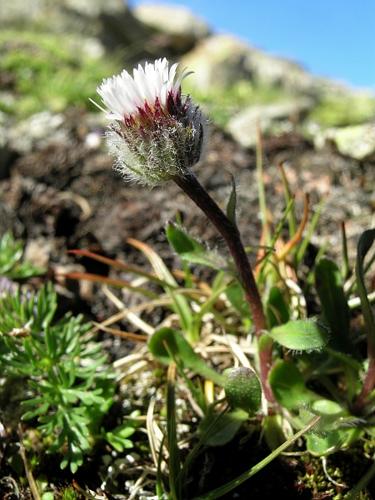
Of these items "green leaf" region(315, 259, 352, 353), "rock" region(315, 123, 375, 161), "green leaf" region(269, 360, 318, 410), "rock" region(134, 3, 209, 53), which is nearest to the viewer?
"green leaf" region(269, 360, 318, 410)

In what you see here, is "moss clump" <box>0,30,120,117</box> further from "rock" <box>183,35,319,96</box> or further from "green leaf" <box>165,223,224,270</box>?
"rock" <box>183,35,319,96</box>

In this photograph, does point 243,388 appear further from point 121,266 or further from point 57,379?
point 121,266

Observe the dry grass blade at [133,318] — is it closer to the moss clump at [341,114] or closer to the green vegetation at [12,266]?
the green vegetation at [12,266]

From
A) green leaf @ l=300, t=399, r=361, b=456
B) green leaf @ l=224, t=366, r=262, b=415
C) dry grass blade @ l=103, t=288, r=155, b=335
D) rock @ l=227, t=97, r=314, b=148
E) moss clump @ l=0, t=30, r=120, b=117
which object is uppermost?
moss clump @ l=0, t=30, r=120, b=117

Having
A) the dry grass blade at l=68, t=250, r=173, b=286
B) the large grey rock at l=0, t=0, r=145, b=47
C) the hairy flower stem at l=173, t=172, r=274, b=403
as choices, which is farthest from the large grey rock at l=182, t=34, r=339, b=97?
the hairy flower stem at l=173, t=172, r=274, b=403

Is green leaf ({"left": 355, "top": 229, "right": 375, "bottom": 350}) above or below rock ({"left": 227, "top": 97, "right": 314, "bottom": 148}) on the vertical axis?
below

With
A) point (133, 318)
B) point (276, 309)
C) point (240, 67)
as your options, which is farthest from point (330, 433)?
point (240, 67)

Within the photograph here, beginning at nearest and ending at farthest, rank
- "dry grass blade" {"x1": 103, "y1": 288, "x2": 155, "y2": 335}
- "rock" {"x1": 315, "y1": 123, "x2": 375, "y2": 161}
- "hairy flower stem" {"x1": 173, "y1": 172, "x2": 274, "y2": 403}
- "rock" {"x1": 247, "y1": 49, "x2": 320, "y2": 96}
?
"hairy flower stem" {"x1": 173, "y1": 172, "x2": 274, "y2": 403}
"dry grass blade" {"x1": 103, "y1": 288, "x2": 155, "y2": 335}
"rock" {"x1": 315, "y1": 123, "x2": 375, "y2": 161}
"rock" {"x1": 247, "y1": 49, "x2": 320, "y2": 96}
